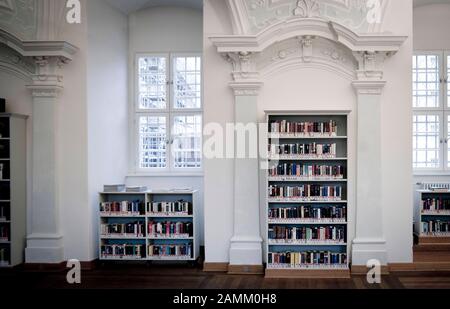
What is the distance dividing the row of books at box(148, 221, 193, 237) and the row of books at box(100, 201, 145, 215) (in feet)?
0.96

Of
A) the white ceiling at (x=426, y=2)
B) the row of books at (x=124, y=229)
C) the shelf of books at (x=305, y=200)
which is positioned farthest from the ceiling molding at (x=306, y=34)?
the row of books at (x=124, y=229)

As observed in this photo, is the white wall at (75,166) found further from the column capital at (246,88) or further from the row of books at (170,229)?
the column capital at (246,88)

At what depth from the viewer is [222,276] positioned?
6934mm

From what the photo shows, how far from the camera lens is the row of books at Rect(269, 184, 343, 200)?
693cm

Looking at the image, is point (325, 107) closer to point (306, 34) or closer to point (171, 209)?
point (306, 34)

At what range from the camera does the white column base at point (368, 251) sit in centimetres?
697

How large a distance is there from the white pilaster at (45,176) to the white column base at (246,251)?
250 cm

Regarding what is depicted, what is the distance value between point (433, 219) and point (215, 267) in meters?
3.85

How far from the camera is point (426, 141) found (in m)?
9.10

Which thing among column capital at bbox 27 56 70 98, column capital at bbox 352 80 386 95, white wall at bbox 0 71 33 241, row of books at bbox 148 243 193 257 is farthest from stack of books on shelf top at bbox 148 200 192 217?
column capital at bbox 352 80 386 95

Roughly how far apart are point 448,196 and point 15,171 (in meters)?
6.84

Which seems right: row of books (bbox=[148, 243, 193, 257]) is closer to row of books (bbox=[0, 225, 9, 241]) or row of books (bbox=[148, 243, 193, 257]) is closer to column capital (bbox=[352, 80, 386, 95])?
row of books (bbox=[0, 225, 9, 241])

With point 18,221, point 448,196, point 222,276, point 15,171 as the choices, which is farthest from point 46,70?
point 448,196

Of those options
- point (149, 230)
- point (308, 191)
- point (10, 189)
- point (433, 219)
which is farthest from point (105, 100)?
point (433, 219)
